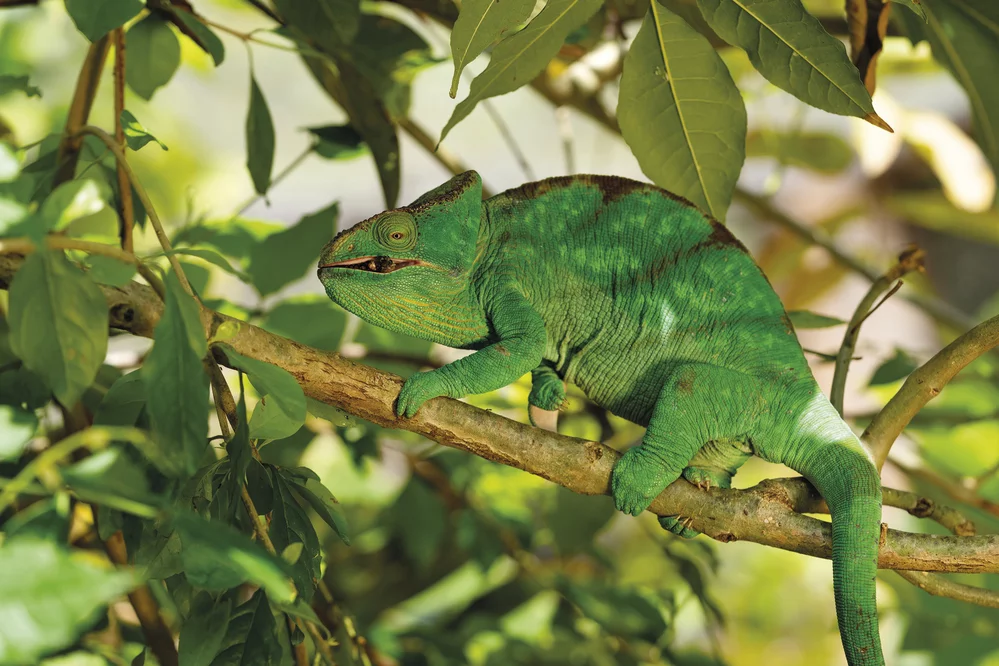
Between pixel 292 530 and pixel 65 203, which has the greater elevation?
pixel 65 203

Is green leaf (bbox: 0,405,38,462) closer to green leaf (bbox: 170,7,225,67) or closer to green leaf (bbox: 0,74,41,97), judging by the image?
green leaf (bbox: 0,74,41,97)

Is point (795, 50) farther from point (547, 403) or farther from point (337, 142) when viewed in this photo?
point (337, 142)

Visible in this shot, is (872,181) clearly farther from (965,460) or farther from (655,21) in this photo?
(655,21)

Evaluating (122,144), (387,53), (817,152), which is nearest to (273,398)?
(122,144)

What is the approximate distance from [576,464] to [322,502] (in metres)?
0.43

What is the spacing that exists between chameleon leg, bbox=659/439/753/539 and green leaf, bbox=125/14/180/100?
119 centimetres

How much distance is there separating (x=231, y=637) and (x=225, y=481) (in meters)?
0.20

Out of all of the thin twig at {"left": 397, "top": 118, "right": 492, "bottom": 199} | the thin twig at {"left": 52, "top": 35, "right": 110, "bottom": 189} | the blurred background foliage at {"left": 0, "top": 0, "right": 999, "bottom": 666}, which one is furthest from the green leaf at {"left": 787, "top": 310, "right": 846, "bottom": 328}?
the thin twig at {"left": 52, "top": 35, "right": 110, "bottom": 189}

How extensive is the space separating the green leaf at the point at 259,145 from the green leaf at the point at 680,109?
2.31 ft

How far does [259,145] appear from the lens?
173cm

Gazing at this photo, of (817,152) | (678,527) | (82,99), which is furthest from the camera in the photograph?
(817,152)

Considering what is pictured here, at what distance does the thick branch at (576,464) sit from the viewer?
133cm

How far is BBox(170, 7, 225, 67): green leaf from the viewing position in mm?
1614

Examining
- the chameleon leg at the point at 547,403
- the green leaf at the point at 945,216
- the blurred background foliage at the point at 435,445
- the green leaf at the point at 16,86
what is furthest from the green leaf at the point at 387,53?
the green leaf at the point at 945,216
